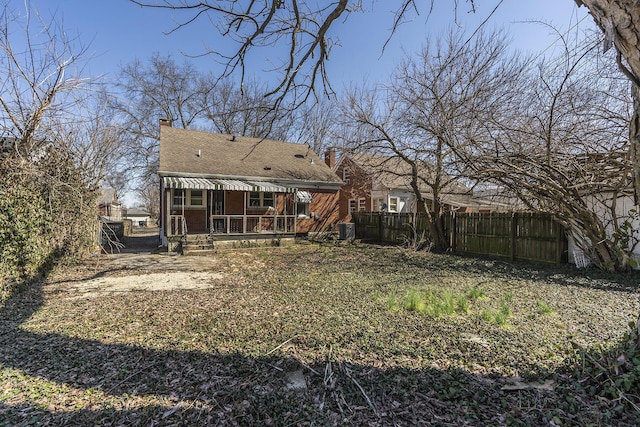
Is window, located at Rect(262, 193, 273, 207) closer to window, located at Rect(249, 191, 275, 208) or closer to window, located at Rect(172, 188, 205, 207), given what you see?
window, located at Rect(249, 191, 275, 208)

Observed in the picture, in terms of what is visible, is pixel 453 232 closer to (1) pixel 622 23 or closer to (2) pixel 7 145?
(1) pixel 622 23

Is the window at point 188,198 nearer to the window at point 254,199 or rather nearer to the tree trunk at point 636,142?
the window at point 254,199

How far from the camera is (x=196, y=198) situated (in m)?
15.4

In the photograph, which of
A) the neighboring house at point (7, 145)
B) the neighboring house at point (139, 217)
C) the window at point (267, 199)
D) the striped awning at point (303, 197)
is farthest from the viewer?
the neighboring house at point (139, 217)

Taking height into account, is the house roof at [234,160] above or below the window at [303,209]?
above

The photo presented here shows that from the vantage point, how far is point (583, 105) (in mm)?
6996

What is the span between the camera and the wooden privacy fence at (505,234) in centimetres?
976

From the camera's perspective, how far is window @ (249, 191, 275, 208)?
1666 cm

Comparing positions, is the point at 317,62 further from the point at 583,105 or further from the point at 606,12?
the point at 583,105

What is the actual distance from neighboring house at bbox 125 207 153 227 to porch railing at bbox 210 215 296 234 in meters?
27.3

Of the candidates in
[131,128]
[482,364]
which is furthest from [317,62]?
[131,128]

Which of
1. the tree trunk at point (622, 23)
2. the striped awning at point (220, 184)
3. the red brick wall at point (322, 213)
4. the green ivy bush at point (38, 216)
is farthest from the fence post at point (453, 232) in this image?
the green ivy bush at point (38, 216)

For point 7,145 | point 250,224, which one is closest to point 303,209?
point 250,224

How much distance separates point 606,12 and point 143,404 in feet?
14.8
